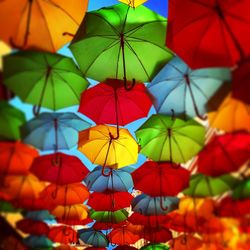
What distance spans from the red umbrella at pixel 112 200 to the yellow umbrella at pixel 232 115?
3.99 ft

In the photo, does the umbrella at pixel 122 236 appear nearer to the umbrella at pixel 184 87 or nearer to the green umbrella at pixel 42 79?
the umbrella at pixel 184 87

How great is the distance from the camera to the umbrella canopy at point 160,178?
1.75m

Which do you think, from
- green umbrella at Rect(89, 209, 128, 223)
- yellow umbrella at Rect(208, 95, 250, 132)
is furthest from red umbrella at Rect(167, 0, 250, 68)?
green umbrella at Rect(89, 209, 128, 223)

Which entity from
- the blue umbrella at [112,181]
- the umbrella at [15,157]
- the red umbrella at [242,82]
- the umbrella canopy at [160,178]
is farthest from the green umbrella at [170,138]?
the umbrella at [15,157]

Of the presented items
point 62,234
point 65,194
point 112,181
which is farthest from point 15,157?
point 112,181

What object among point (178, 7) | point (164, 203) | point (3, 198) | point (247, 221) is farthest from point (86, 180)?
point (178, 7)

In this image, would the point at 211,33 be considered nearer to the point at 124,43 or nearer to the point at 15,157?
the point at 124,43

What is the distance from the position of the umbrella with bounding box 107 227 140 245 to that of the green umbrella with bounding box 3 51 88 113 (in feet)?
4.58

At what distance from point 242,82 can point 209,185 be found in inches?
19.7

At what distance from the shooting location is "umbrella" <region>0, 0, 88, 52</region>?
4.57 feet

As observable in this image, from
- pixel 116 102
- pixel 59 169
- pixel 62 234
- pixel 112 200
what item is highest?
pixel 116 102

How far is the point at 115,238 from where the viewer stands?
2.57m

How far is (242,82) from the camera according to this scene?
1.45 metres

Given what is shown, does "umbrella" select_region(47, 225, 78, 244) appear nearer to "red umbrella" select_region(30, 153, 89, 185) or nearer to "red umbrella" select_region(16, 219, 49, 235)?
"red umbrella" select_region(16, 219, 49, 235)
